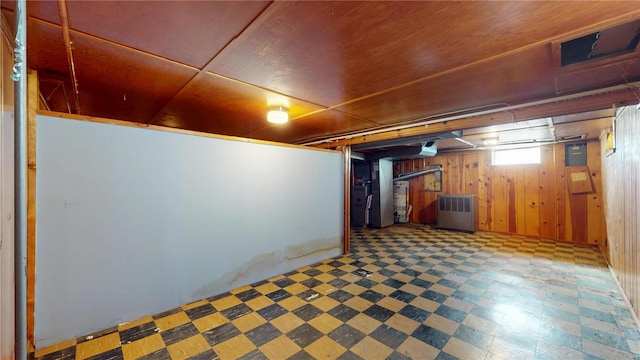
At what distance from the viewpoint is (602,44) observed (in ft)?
4.34

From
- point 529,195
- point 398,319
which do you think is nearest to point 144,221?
point 398,319

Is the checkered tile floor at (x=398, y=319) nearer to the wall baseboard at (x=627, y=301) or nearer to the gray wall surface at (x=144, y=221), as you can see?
the wall baseboard at (x=627, y=301)

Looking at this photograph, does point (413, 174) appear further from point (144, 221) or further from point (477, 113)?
point (144, 221)

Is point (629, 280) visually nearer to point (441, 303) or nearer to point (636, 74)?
point (441, 303)

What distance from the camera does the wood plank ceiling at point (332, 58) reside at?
1.05m

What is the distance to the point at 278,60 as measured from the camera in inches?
57.7

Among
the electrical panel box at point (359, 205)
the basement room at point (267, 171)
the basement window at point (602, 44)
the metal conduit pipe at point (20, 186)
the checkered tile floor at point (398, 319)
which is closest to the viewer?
the metal conduit pipe at point (20, 186)

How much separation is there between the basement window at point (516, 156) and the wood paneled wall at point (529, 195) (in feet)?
0.30

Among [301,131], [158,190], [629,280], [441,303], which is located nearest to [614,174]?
[629,280]

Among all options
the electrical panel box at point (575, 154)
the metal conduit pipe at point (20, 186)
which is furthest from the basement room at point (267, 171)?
the electrical panel box at point (575, 154)

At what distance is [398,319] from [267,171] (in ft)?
6.45

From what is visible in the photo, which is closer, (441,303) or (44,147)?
(44,147)

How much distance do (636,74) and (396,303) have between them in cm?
240

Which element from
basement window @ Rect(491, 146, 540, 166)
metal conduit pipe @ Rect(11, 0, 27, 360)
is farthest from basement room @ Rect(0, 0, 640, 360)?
basement window @ Rect(491, 146, 540, 166)
